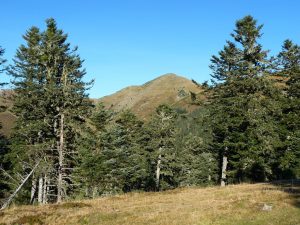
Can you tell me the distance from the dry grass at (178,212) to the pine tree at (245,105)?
1620cm

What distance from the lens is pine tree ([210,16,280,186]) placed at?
41812 mm

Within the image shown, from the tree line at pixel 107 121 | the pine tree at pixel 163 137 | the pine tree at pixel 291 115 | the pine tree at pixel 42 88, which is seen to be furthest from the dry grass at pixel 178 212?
the pine tree at pixel 163 137

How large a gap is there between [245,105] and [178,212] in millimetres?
24583

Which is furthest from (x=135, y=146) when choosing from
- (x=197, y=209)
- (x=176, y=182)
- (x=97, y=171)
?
(x=197, y=209)

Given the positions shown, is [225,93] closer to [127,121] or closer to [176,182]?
[127,121]

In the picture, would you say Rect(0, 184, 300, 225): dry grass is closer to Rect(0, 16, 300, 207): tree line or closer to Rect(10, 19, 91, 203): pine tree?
→ Rect(0, 16, 300, 207): tree line

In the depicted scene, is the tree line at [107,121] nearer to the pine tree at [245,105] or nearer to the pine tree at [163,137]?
the pine tree at [245,105]

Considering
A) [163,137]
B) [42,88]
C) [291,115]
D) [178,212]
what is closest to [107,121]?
[163,137]

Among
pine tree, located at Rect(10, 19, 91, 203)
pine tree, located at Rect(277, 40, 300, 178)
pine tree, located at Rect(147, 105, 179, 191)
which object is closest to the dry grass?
pine tree, located at Rect(10, 19, 91, 203)

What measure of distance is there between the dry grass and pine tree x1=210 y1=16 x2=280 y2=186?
16.2m

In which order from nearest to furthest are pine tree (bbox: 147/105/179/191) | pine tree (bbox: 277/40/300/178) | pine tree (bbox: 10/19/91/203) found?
pine tree (bbox: 10/19/91/203) < pine tree (bbox: 277/40/300/178) < pine tree (bbox: 147/105/179/191)

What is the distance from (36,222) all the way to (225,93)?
97.1 ft

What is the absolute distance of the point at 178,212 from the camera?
20688 mm

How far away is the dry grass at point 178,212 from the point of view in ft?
60.6
